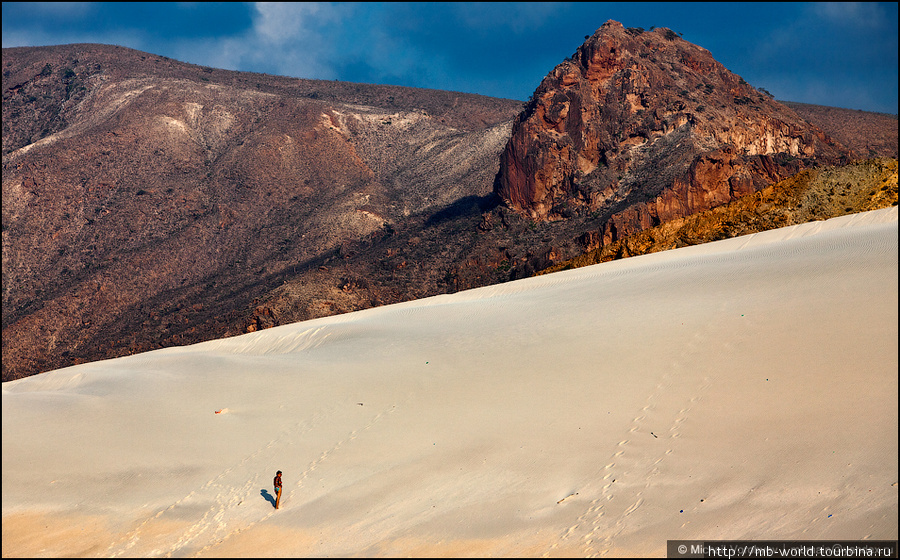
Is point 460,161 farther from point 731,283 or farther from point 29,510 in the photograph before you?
point 29,510

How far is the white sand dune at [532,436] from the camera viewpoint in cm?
734

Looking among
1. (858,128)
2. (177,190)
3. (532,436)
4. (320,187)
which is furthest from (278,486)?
(858,128)

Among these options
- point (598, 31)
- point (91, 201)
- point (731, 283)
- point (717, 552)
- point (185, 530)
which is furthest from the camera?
point (91, 201)

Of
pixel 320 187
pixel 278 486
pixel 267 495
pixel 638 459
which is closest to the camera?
pixel 638 459

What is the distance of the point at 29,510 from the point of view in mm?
9281

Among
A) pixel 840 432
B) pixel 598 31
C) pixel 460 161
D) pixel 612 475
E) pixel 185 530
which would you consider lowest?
pixel 185 530

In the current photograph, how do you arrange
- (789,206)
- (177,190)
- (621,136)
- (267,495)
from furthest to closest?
(177,190) < (621,136) < (789,206) < (267,495)

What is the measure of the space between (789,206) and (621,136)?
18656mm

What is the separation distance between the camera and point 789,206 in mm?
22391

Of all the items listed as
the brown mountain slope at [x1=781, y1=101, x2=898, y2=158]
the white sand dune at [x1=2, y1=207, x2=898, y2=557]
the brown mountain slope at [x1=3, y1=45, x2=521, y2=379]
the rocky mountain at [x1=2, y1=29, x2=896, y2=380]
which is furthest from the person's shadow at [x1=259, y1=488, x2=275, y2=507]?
the brown mountain slope at [x1=781, y1=101, x2=898, y2=158]

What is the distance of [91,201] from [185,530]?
52214 mm

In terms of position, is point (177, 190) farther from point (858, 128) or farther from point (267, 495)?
point (858, 128)

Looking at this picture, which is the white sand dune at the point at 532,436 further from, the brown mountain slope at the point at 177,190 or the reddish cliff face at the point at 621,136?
the reddish cliff face at the point at 621,136

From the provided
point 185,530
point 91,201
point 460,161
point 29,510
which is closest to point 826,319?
point 185,530
